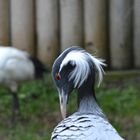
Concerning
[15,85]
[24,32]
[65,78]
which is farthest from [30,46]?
[65,78]

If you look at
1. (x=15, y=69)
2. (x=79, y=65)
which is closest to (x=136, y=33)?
(x=15, y=69)

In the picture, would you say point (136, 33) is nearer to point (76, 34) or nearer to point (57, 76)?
point (76, 34)

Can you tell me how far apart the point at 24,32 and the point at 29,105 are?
39.9 inches

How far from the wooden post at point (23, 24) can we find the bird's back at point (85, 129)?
13.2ft

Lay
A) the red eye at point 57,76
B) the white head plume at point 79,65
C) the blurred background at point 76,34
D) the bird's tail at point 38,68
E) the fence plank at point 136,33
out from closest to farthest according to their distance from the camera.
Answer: the white head plume at point 79,65 < the red eye at point 57,76 < the bird's tail at point 38,68 < the fence plank at point 136,33 < the blurred background at point 76,34

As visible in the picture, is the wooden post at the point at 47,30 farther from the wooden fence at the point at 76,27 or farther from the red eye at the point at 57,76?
the red eye at the point at 57,76

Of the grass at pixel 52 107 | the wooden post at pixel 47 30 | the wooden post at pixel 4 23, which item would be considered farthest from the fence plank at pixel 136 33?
the wooden post at pixel 4 23

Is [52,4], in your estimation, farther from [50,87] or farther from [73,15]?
[50,87]

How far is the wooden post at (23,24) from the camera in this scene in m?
7.77

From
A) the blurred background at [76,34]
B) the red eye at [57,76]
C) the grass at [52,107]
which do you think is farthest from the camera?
the blurred background at [76,34]

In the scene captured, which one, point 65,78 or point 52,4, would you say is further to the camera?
point 52,4

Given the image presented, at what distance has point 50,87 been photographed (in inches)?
302

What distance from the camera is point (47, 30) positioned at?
25.7 feet

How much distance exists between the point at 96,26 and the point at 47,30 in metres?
0.54
